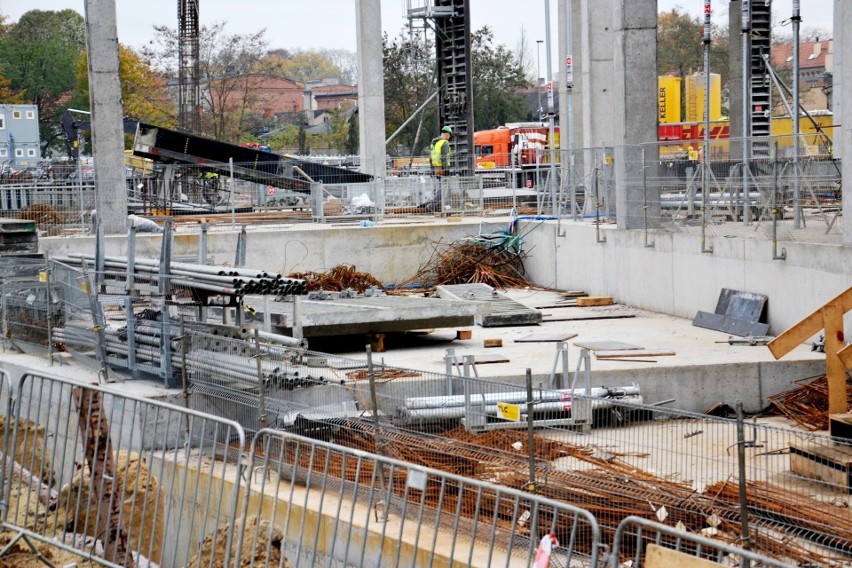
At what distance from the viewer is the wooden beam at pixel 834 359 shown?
11.6m

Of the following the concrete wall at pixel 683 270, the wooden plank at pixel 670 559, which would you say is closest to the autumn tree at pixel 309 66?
the concrete wall at pixel 683 270

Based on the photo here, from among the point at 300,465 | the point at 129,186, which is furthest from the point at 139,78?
the point at 300,465

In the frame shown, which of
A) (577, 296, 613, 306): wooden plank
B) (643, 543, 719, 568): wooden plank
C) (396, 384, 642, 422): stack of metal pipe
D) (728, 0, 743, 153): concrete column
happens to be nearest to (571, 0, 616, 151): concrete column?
(728, 0, 743, 153): concrete column

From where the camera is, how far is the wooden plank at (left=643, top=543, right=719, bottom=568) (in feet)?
17.4

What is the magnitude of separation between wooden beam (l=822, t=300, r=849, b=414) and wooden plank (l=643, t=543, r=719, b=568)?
6.64 m

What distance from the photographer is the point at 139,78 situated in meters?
75.1

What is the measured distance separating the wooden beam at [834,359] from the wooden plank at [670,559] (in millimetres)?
6645

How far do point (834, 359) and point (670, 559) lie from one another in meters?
6.79

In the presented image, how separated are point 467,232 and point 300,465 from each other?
16.1 meters

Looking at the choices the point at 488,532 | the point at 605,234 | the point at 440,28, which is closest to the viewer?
the point at 488,532

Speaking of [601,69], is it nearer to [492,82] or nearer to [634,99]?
[634,99]

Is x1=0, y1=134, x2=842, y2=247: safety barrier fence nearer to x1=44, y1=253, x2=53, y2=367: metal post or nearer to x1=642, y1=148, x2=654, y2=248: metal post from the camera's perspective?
x1=642, y1=148, x2=654, y2=248: metal post

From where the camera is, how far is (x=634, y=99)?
20.3m

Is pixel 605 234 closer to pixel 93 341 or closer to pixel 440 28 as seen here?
pixel 93 341
